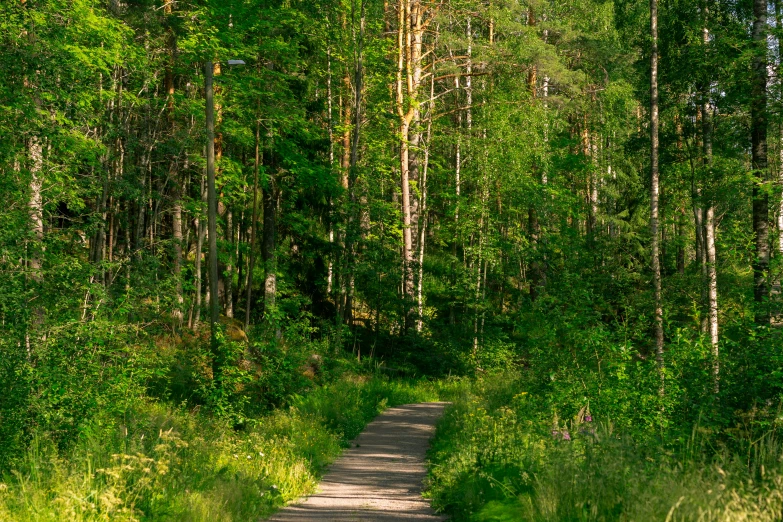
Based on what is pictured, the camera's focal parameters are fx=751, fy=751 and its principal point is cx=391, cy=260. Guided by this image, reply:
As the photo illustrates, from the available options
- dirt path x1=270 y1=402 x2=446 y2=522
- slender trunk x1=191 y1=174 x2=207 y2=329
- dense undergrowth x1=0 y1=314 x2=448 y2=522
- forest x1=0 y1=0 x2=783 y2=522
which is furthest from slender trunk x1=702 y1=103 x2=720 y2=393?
slender trunk x1=191 y1=174 x2=207 y2=329

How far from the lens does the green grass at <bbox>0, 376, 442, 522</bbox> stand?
7520 millimetres

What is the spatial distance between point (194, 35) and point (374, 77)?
10988mm

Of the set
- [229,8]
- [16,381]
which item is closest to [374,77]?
[229,8]

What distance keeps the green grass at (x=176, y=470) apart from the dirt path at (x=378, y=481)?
1.17ft

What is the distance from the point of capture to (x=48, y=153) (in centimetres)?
1437

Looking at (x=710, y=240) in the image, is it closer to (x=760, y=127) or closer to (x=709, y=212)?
(x=709, y=212)

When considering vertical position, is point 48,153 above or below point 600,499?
above

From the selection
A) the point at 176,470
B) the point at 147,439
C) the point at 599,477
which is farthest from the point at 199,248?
the point at 599,477

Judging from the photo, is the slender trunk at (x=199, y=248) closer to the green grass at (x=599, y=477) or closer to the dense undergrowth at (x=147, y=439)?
the dense undergrowth at (x=147, y=439)

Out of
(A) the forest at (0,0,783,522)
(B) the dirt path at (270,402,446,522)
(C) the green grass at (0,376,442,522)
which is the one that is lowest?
(B) the dirt path at (270,402,446,522)

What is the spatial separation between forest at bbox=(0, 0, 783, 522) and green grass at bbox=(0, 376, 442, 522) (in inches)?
2.5

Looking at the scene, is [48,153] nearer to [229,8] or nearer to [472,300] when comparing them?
[229,8]

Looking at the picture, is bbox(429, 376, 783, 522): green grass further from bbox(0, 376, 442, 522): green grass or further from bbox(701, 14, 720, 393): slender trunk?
bbox(701, 14, 720, 393): slender trunk

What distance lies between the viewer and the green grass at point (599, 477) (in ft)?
18.7
